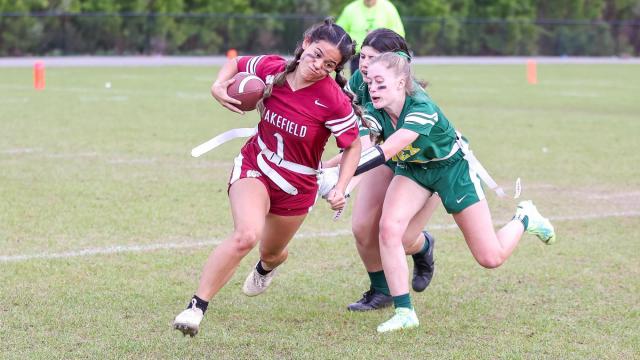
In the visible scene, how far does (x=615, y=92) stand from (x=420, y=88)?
66.4 ft

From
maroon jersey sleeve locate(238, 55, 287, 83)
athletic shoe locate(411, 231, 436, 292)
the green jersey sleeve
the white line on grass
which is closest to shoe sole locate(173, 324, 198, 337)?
maroon jersey sleeve locate(238, 55, 287, 83)

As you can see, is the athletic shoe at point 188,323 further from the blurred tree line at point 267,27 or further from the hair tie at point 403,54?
the blurred tree line at point 267,27

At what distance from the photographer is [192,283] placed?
6.29 m

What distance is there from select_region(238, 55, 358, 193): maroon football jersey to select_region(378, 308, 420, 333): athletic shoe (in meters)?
0.78

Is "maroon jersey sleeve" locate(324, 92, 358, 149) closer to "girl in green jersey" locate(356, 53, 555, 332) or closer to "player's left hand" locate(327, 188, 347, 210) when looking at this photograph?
"girl in green jersey" locate(356, 53, 555, 332)

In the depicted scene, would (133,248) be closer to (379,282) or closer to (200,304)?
(379,282)

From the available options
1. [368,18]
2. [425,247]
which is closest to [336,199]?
[425,247]

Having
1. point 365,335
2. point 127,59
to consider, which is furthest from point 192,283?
point 127,59

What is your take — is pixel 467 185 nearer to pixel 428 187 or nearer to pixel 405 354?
pixel 428 187

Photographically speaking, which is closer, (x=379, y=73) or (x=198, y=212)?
(x=379, y=73)

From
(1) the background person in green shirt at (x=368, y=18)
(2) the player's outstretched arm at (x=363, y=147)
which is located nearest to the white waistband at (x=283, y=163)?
(2) the player's outstretched arm at (x=363, y=147)

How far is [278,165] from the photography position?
529 cm

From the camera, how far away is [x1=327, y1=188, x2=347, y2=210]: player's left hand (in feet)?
16.6

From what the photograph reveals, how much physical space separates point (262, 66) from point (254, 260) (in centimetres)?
187
